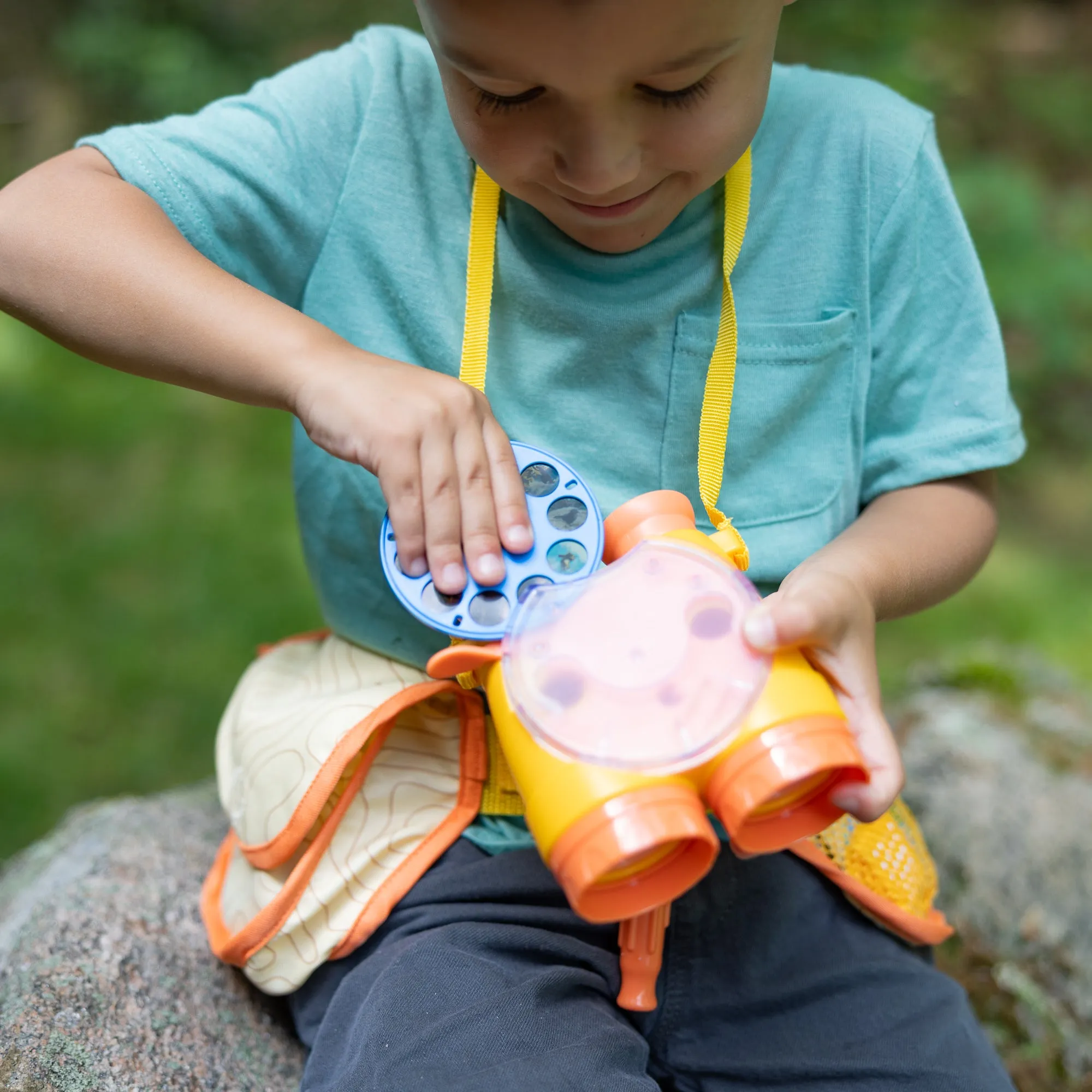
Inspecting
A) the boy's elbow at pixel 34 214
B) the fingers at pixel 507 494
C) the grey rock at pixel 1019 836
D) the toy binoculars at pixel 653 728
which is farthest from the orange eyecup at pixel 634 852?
the grey rock at pixel 1019 836

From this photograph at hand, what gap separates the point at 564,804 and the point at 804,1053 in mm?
471

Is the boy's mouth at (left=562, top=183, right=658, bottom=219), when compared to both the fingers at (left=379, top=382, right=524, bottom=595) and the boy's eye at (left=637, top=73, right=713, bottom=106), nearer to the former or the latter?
the boy's eye at (left=637, top=73, right=713, bottom=106)

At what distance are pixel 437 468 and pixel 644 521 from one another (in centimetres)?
15

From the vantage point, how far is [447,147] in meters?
1.05

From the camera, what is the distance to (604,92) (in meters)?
0.76

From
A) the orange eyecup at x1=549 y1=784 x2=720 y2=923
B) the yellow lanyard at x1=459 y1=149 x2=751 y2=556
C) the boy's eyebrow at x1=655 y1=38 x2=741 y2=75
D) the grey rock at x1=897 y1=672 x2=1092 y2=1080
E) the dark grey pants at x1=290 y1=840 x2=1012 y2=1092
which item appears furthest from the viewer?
the grey rock at x1=897 y1=672 x2=1092 y2=1080

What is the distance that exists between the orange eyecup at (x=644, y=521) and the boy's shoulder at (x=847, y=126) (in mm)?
422

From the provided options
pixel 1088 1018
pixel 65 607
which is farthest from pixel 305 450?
pixel 65 607

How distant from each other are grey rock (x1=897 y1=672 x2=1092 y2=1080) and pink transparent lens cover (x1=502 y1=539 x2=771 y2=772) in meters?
0.87

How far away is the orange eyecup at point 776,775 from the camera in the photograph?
664 millimetres

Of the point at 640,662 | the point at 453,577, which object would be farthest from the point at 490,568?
the point at 640,662

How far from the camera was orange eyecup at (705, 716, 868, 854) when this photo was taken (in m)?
0.66

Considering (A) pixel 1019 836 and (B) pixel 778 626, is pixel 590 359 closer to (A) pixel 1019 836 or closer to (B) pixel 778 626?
(B) pixel 778 626

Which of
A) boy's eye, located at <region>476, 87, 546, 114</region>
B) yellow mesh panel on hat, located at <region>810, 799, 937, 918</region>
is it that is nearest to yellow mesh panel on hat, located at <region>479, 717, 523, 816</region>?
yellow mesh panel on hat, located at <region>810, 799, 937, 918</region>
